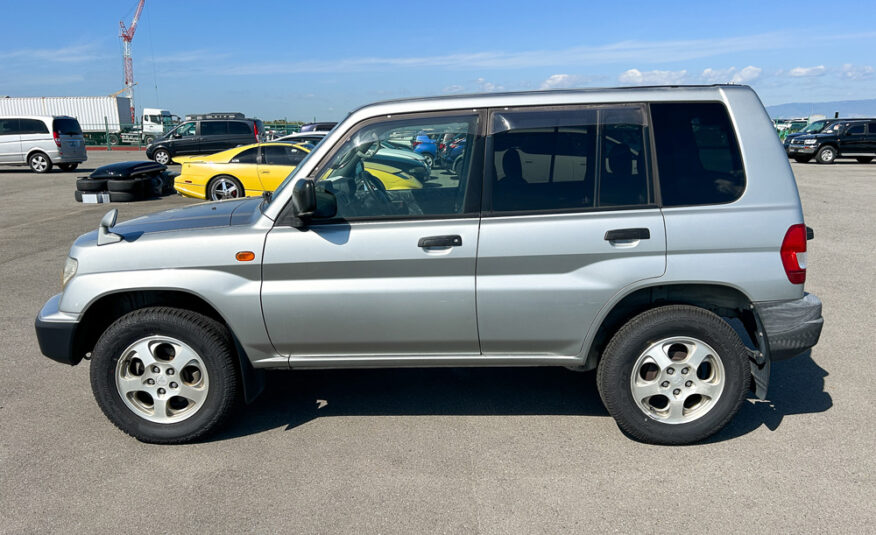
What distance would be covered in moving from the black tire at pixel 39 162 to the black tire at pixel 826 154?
97.0ft

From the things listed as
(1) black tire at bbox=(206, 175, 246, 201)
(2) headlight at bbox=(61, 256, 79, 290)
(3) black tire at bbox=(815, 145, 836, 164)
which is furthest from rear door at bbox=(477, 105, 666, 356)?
(3) black tire at bbox=(815, 145, 836, 164)

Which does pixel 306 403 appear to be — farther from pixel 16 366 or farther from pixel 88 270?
pixel 16 366

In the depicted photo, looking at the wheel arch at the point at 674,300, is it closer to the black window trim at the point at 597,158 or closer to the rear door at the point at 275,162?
the black window trim at the point at 597,158

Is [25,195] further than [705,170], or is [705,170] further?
[25,195]

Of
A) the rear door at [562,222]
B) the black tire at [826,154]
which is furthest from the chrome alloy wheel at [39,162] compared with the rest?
the black tire at [826,154]

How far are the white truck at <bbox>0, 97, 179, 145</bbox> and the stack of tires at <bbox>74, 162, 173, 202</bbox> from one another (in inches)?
1311

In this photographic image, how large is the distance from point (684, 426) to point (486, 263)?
1.47 metres

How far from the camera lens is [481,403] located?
444 centimetres

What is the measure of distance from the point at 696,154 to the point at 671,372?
1228 mm

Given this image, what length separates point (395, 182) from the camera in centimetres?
387

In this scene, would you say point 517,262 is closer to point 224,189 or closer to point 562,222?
point 562,222

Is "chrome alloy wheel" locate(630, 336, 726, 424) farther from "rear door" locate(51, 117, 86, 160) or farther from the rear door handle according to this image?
"rear door" locate(51, 117, 86, 160)

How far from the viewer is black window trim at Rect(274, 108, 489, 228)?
371cm

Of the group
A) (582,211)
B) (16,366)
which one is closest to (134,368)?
(16,366)
